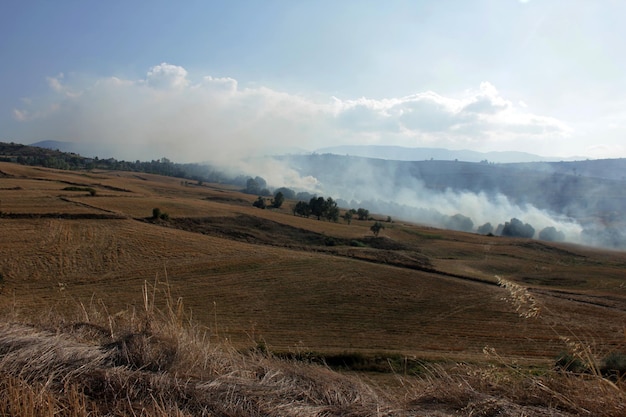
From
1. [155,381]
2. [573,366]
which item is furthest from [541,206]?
[155,381]

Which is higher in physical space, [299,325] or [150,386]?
[150,386]

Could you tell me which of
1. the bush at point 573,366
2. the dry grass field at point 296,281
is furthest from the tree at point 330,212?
the bush at point 573,366

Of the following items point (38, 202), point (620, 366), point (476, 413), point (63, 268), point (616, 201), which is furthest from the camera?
point (616, 201)

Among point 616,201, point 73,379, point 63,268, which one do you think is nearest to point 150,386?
point 73,379

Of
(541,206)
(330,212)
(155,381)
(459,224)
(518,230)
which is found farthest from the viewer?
(541,206)

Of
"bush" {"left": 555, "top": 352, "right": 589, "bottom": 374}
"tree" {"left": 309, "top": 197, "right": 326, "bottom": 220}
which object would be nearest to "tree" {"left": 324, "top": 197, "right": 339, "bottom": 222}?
"tree" {"left": 309, "top": 197, "right": 326, "bottom": 220}

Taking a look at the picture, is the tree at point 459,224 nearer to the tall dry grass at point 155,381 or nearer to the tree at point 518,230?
the tree at point 518,230

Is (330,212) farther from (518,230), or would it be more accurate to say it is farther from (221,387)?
(221,387)

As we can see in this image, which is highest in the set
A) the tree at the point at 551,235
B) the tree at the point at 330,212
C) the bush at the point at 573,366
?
the bush at the point at 573,366

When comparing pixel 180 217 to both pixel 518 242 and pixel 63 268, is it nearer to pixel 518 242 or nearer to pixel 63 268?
pixel 63 268

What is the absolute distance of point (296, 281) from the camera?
38.1 meters

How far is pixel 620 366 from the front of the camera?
31.7ft

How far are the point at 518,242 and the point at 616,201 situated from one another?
9900cm

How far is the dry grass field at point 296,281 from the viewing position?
24.5 m
